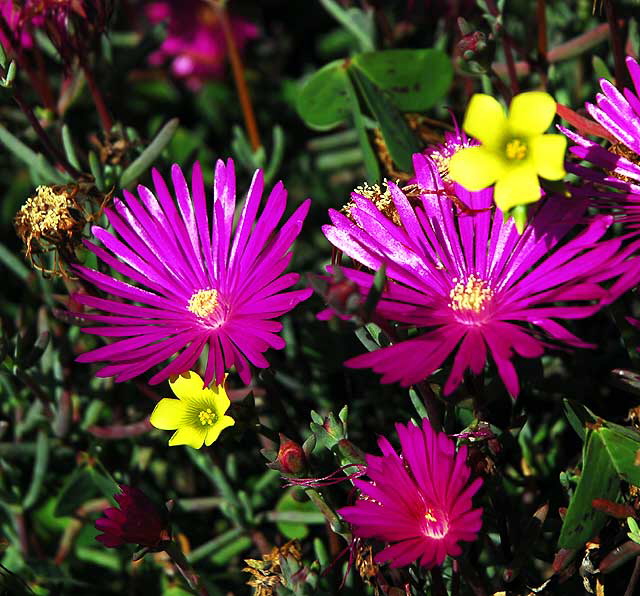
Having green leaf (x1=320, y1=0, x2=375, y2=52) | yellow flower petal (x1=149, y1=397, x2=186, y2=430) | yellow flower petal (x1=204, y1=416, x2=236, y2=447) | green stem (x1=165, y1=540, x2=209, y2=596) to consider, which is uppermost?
green leaf (x1=320, y1=0, x2=375, y2=52)

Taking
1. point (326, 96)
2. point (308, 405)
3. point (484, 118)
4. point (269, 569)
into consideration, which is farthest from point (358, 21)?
point (269, 569)

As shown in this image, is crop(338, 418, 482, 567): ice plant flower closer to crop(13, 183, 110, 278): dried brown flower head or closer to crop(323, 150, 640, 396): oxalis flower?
crop(323, 150, 640, 396): oxalis flower

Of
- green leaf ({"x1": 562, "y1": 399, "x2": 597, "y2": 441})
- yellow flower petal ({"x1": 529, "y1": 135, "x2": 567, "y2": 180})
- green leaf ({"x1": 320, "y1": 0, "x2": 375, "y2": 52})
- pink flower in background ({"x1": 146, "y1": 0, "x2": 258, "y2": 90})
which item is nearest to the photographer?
yellow flower petal ({"x1": 529, "y1": 135, "x2": 567, "y2": 180})

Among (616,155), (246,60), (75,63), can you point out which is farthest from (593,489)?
(246,60)

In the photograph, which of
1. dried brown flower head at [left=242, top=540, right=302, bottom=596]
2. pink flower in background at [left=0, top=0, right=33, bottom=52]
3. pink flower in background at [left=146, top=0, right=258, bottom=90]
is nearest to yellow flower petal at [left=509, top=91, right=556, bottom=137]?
dried brown flower head at [left=242, top=540, right=302, bottom=596]

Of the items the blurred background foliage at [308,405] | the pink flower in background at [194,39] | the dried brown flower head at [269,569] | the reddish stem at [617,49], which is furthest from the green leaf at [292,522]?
the pink flower in background at [194,39]

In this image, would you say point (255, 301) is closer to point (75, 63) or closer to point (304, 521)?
point (304, 521)
